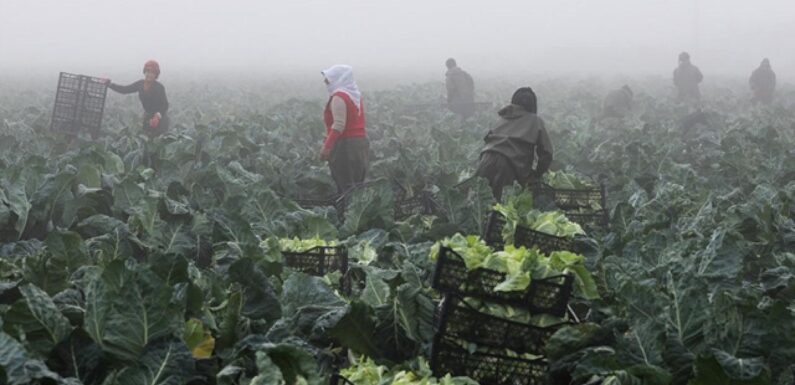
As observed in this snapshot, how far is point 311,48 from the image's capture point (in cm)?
10350

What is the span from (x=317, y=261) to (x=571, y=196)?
2966mm

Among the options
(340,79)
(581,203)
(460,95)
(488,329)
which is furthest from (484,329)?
(460,95)

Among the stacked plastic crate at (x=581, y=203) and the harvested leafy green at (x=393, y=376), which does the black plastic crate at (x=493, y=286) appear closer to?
the harvested leafy green at (x=393, y=376)

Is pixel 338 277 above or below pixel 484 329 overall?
below

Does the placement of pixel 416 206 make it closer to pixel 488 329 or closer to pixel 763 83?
pixel 488 329

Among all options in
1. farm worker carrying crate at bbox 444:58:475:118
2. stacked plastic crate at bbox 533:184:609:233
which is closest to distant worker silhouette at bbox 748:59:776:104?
farm worker carrying crate at bbox 444:58:475:118

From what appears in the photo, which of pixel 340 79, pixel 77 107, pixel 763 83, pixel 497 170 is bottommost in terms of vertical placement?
pixel 77 107

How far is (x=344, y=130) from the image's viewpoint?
359 inches

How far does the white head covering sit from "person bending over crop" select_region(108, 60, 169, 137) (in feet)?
13.5

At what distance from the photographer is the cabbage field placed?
3740 mm

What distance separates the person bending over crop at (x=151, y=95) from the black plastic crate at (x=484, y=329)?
28.6 feet

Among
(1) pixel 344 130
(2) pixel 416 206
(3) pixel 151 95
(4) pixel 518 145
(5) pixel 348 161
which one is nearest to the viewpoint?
(4) pixel 518 145

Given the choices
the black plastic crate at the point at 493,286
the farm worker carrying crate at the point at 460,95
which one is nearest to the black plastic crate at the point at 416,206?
the black plastic crate at the point at 493,286

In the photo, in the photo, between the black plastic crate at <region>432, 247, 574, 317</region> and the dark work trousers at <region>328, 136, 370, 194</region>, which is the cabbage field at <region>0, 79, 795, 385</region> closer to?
the black plastic crate at <region>432, 247, 574, 317</region>
